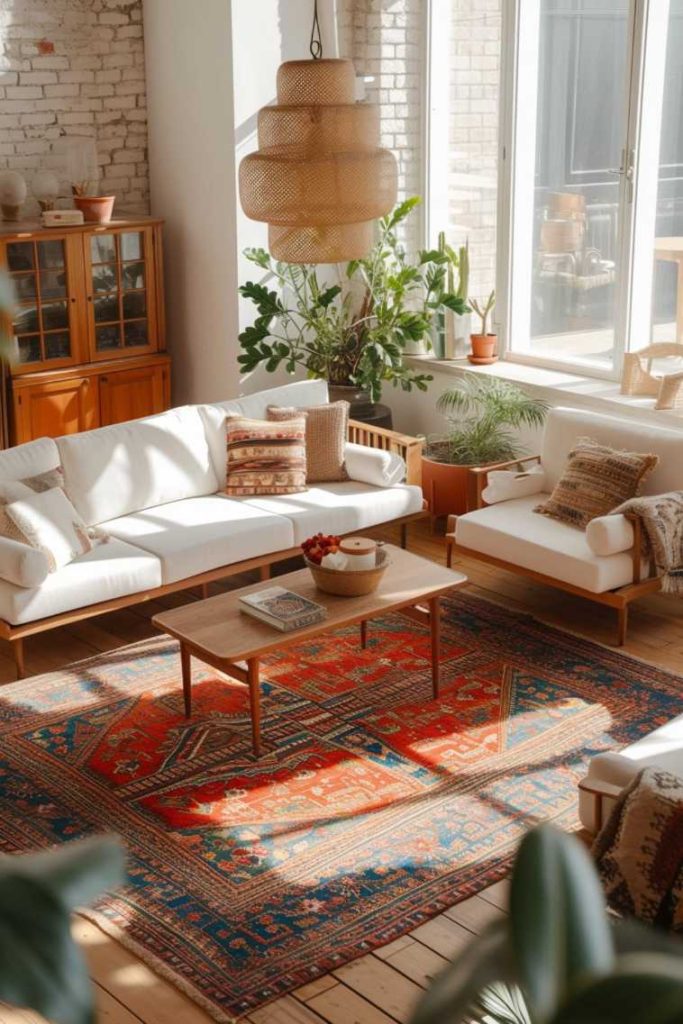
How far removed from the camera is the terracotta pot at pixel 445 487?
6559mm

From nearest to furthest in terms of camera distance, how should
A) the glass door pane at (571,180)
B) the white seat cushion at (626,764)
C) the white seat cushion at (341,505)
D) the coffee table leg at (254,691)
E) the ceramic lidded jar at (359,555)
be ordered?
the white seat cushion at (626,764) < the coffee table leg at (254,691) < the ceramic lidded jar at (359,555) < the white seat cushion at (341,505) < the glass door pane at (571,180)

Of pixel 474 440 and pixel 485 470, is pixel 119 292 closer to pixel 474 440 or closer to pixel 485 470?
pixel 474 440

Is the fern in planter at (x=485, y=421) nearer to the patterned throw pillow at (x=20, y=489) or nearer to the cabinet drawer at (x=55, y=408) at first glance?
the cabinet drawer at (x=55, y=408)

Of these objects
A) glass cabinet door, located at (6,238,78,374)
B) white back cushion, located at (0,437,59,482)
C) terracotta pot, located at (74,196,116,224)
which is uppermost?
terracotta pot, located at (74,196,116,224)

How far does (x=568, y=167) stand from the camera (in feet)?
21.7

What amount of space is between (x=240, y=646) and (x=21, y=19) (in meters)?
4.31

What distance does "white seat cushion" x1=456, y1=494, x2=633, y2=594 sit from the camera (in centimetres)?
521

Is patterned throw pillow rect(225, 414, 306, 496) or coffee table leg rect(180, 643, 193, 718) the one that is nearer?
coffee table leg rect(180, 643, 193, 718)

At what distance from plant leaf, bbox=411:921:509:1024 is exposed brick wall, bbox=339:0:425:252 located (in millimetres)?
7316

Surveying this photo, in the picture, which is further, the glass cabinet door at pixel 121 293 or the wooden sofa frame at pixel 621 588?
the glass cabinet door at pixel 121 293

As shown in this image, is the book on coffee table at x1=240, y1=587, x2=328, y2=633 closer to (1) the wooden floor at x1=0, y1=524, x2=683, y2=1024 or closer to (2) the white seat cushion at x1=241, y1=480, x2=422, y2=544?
(2) the white seat cushion at x1=241, y1=480, x2=422, y2=544

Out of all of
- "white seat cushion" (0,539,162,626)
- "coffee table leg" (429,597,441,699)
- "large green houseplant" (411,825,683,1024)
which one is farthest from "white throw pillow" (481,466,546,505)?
"large green houseplant" (411,825,683,1024)

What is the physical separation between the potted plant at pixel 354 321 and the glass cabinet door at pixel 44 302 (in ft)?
3.29

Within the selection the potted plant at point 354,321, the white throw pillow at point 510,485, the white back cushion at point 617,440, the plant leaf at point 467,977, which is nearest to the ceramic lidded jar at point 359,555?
the white throw pillow at point 510,485
